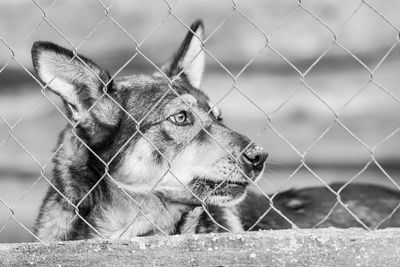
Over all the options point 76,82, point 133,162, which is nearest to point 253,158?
point 133,162

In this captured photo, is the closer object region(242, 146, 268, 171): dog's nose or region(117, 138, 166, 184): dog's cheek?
region(242, 146, 268, 171): dog's nose

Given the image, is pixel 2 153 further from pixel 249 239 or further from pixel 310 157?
pixel 249 239

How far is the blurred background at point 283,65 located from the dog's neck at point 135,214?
61.4 inches

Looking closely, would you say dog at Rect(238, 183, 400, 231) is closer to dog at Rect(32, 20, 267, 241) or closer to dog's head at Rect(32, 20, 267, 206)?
dog at Rect(32, 20, 267, 241)

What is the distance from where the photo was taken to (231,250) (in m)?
3.08

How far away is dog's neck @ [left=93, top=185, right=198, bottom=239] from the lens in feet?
12.9

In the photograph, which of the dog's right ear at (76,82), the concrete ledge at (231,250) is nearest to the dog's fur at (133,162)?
the dog's right ear at (76,82)

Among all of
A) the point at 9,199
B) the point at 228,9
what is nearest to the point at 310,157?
the point at 228,9

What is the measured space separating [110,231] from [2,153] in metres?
2.55

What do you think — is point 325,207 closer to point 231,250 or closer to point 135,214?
point 135,214

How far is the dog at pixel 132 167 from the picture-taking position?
379 centimetres

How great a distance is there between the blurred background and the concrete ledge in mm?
2367

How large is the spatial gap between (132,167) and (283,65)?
2.13 m

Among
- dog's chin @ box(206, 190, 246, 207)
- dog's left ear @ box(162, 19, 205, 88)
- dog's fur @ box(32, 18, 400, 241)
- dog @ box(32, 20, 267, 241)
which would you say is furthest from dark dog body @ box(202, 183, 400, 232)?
dog's left ear @ box(162, 19, 205, 88)
